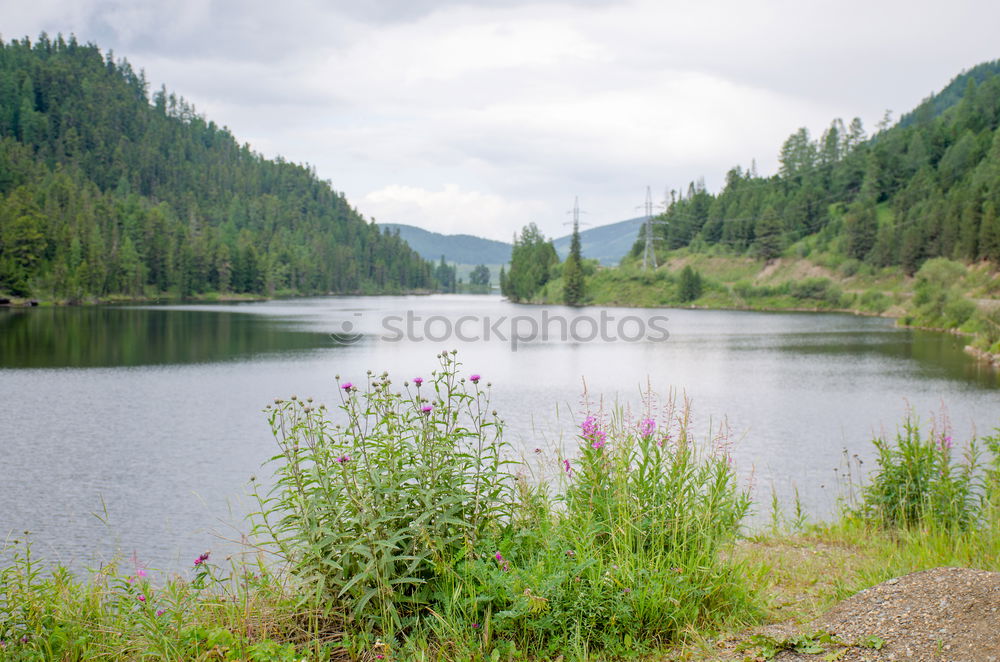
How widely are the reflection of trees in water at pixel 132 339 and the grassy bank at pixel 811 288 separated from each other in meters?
46.4

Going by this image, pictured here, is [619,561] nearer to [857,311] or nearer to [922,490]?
[922,490]

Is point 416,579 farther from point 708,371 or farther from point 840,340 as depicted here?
point 840,340

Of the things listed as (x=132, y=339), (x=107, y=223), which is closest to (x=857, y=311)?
(x=132, y=339)

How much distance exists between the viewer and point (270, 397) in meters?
26.7

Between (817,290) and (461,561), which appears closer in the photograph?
(461,561)

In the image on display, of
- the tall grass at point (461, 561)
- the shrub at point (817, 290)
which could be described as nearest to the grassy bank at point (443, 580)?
the tall grass at point (461, 561)

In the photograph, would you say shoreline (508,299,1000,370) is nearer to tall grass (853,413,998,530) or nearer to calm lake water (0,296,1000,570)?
calm lake water (0,296,1000,570)

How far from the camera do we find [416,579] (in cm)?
439

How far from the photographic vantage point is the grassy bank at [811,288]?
63531 millimetres

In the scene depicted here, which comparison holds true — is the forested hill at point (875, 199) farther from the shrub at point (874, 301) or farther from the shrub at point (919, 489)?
the shrub at point (919, 489)

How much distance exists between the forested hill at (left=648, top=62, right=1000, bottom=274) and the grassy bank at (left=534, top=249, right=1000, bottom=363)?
3650 mm

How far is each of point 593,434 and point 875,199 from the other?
147645 mm

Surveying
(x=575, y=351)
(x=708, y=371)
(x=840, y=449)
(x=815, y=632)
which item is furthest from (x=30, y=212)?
(x=815, y=632)

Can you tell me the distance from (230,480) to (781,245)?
132 m
